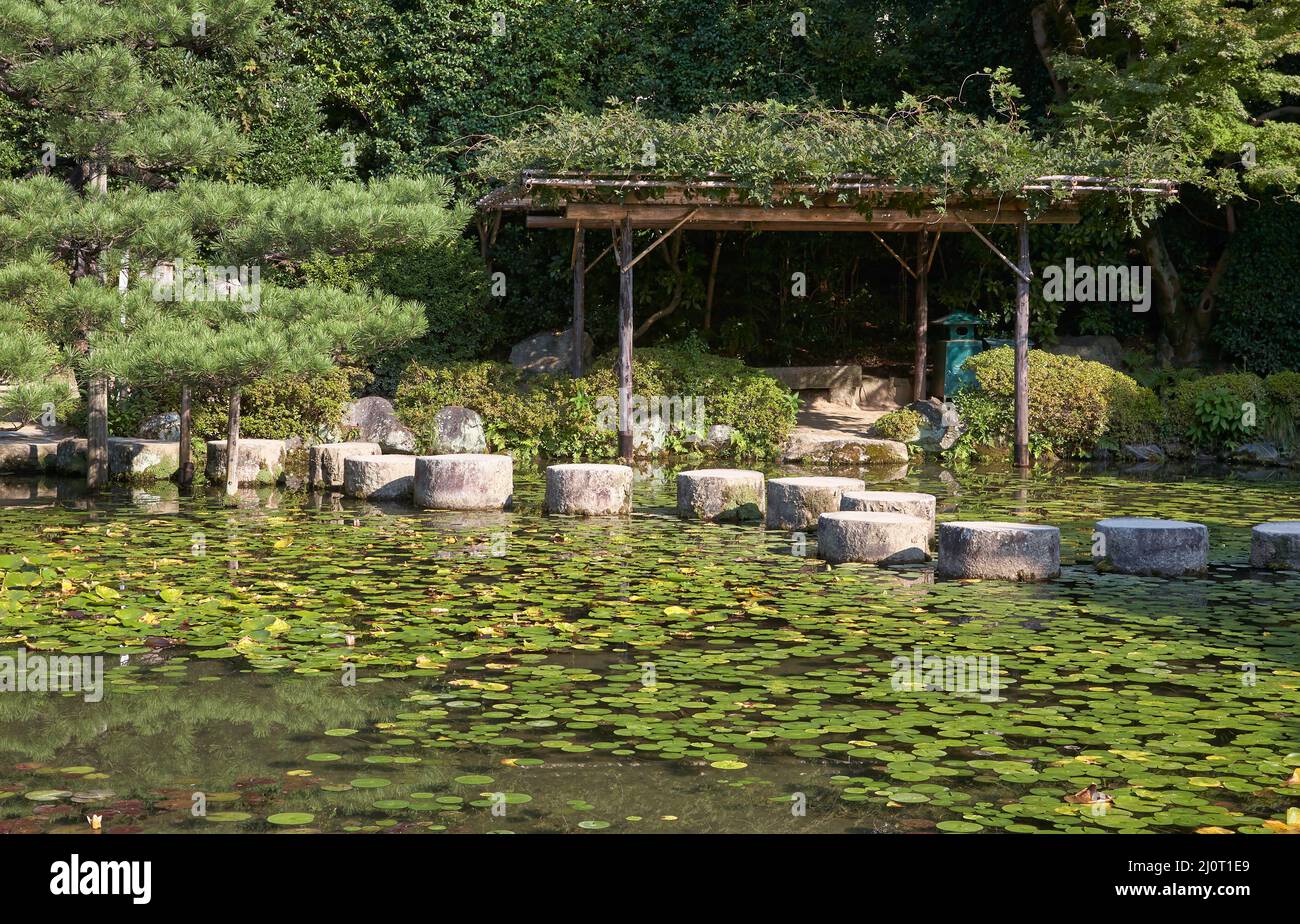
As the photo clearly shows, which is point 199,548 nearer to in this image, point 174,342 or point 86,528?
point 86,528

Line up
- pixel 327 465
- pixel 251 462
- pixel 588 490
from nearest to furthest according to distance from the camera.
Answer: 1. pixel 588 490
2. pixel 327 465
3. pixel 251 462

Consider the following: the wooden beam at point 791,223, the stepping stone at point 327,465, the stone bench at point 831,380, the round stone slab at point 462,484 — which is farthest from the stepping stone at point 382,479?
the stone bench at point 831,380

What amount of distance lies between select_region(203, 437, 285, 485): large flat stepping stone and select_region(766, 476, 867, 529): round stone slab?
5.56 meters

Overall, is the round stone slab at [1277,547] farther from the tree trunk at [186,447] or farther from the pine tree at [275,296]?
the tree trunk at [186,447]

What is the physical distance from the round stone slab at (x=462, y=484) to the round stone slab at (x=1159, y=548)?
540cm

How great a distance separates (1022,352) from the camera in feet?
55.6

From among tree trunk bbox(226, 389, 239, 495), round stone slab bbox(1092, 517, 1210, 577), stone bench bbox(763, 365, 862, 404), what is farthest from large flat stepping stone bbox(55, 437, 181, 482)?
round stone slab bbox(1092, 517, 1210, 577)

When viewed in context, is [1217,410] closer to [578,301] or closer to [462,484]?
[578,301]

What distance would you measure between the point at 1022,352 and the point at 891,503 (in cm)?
761

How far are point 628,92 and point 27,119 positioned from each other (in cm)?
870

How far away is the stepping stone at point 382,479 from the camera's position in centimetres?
1306

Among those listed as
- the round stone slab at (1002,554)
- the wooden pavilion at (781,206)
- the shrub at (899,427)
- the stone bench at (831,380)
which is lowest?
the round stone slab at (1002,554)

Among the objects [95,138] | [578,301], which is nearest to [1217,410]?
[578,301]
